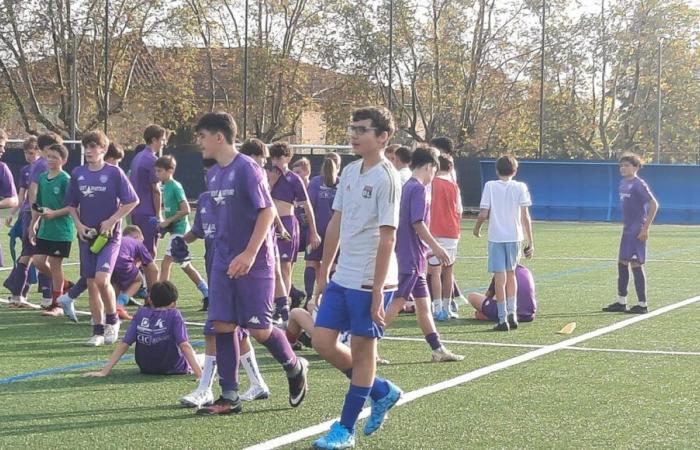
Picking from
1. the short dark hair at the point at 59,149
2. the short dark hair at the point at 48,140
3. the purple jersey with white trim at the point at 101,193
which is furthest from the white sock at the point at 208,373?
the short dark hair at the point at 48,140

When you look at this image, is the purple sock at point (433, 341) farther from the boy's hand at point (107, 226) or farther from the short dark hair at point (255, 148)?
the boy's hand at point (107, 226)

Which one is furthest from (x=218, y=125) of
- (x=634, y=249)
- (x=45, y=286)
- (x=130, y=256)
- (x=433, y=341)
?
(x=634, y=249)

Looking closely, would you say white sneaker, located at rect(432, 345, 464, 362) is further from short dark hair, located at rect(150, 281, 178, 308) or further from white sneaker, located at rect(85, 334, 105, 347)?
white sneaker, located at rect(85, 334, 105, 347)

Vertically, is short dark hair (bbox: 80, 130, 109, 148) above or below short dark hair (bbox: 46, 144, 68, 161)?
above

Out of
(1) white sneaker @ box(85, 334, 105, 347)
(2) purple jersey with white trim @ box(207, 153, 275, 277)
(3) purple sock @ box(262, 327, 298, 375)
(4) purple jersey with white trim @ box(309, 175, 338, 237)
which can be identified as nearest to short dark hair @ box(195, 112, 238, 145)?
(2) purple jersey with white trim @ box(207, 153, 275, 277)

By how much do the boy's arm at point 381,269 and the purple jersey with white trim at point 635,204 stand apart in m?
7.56

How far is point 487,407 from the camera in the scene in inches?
289

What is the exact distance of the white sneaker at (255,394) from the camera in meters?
7.45

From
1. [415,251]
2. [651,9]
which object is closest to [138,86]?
[651,9]

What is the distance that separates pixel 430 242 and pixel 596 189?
28.3 metres

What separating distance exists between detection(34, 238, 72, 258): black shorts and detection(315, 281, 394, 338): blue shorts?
6179mm

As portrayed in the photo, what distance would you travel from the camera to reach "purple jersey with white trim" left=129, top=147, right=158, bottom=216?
1220 cm

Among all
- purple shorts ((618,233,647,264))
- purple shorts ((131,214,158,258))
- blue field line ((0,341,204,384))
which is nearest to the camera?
blue field line ((0,341,204,384))

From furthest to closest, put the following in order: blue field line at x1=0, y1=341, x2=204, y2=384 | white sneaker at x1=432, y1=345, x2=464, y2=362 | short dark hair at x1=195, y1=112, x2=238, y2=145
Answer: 1. white sneaker at x1=432, y1=345, x2=464, y2=362
2. blue field line at x1=0, y1=341, x2=204, y2=384
3. short dark hair at x1=195, y1=112, x2=238, y2=145
